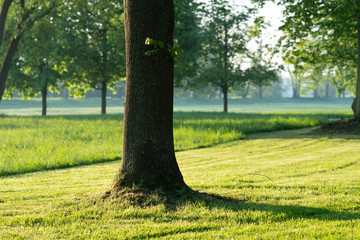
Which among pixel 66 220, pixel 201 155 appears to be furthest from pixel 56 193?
pixel 201 155

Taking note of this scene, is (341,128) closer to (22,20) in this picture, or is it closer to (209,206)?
(209,206)

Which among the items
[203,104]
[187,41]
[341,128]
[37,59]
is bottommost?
[341,128]

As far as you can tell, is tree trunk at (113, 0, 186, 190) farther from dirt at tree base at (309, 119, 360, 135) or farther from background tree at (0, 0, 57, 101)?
Result: background tree at (0, 0, 57, 101)

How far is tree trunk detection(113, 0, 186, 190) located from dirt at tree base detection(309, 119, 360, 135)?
13.5 meters

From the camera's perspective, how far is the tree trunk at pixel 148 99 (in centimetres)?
580

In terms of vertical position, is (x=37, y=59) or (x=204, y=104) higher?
(x=37, y=59)

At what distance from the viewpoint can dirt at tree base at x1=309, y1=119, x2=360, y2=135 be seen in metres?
17.8

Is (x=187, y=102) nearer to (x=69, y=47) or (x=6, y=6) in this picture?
(x=69, y=47)

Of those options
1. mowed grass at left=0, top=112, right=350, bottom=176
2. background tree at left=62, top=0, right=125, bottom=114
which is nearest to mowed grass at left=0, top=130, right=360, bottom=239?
mowed grass at left=0, top=112, right=350, bottom=176

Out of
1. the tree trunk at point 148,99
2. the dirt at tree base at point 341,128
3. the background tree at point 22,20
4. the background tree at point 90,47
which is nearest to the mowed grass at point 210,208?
the tree trunk at point 148,99

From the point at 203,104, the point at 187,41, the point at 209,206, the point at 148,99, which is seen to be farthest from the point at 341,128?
the point at 203,104

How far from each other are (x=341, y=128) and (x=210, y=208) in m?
14.6

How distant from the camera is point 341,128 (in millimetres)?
18312

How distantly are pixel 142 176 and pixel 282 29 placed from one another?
50.8ft
